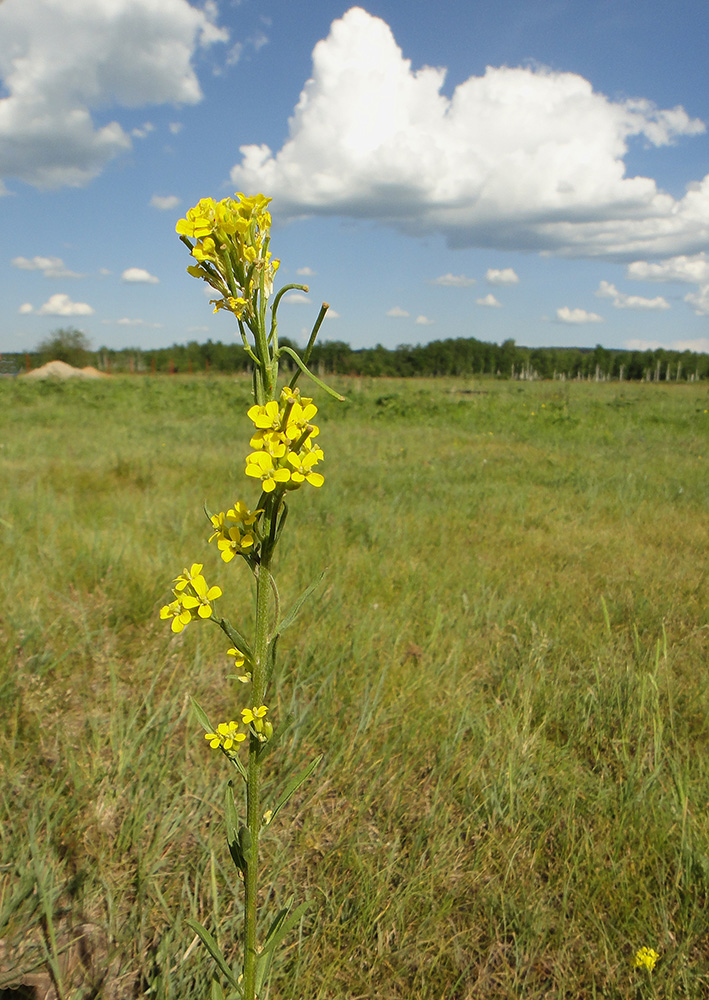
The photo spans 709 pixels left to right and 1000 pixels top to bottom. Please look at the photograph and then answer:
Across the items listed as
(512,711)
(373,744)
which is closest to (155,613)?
(373,744)

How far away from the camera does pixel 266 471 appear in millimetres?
830

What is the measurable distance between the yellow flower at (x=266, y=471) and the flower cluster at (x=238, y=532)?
0.20 ft

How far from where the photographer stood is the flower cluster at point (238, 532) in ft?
2.86

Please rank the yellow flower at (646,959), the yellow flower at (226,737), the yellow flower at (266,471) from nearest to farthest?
the yellow flower at (266,471) < the yellow flower at (226,737) < the yellow flower at (646,959)

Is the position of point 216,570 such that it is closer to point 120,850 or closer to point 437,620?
point 437,620

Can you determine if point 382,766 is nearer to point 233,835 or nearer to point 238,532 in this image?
point 233,835

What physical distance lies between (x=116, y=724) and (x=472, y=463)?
5829mm

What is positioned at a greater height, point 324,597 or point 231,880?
point 324,597

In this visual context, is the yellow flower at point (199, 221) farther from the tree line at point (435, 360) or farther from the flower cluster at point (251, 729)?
the tree line at point (435, 360)

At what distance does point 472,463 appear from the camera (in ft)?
23.3

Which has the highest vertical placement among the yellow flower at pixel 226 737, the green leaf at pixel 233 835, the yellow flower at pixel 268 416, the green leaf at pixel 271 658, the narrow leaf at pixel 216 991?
the yellow flower at pixel 268 416

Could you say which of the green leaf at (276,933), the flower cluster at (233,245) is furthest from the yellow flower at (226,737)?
the flower cluster at (233,245)

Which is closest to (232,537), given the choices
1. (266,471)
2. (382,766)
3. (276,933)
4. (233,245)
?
(266,471)

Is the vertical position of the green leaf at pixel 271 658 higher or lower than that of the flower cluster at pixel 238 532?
lower
